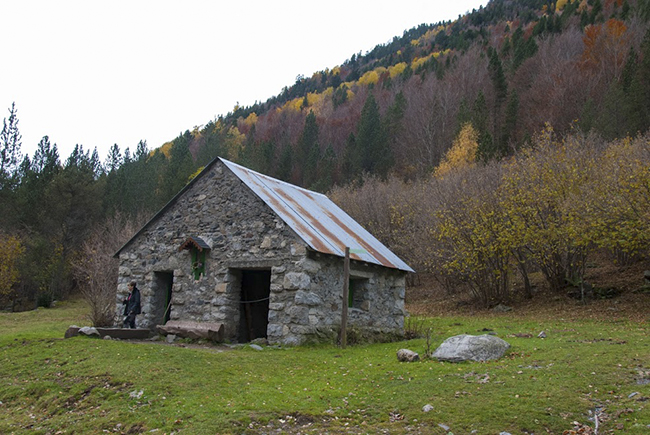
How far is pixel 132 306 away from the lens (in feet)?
49.1

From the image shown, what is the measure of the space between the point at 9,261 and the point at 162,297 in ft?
90.3

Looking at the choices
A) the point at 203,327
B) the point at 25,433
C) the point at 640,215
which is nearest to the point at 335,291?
the point at 203,327

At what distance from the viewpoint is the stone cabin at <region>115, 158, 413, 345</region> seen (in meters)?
12.8

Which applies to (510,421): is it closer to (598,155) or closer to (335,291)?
(335,291)

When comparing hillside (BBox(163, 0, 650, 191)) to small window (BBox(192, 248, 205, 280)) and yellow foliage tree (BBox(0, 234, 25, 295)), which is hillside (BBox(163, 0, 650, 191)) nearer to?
yellow foliage tree (BBox(0, 234, 25, 295))

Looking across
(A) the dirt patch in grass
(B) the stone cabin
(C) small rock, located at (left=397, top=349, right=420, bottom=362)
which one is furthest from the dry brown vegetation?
(C) small rock, located at (left=397, top=349, right=420, bottom=362)

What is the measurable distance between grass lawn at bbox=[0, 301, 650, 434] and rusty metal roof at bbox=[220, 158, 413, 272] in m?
2.81

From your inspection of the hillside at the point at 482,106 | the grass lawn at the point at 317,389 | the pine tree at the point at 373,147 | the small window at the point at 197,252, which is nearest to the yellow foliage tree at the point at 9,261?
the hillside at the point at 482,106

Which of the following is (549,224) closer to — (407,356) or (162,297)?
(407,356)

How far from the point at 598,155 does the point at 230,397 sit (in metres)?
20.6

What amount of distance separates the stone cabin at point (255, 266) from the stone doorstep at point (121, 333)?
1017 mm

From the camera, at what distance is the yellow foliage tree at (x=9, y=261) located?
35.8 metres

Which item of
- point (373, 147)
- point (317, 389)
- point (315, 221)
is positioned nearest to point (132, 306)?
point (315, 221)

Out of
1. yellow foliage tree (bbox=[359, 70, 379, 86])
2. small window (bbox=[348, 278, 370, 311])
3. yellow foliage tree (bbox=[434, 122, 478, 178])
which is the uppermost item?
yellow foliage tree (bbox=[359, 70, 379, 86])
